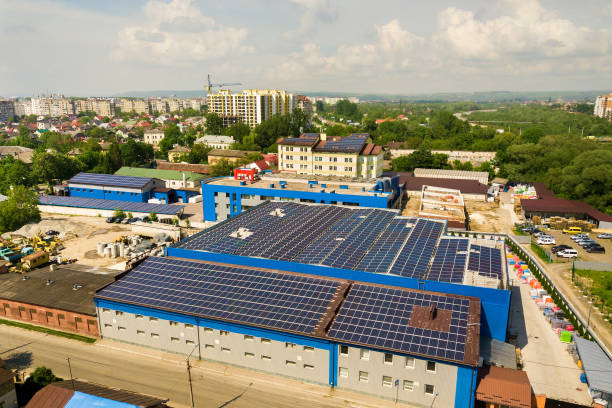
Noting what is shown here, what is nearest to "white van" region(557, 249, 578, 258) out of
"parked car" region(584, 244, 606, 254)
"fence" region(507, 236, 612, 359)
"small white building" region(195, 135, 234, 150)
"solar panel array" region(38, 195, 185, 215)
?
"fence" region(507, 236, 612, 359)

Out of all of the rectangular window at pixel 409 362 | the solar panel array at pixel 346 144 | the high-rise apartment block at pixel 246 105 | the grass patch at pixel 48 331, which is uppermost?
the high-rise apartment block at pixel 246 105

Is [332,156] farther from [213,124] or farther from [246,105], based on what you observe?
[246,105]

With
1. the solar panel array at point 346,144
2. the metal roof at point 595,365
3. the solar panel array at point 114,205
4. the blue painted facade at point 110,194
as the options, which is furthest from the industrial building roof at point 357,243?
the blue painted facade at point 110,194

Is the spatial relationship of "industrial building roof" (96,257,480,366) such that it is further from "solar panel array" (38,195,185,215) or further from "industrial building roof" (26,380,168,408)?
"solar panel array" (38,195,185,215)

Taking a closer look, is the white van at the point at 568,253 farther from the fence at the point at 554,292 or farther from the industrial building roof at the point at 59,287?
the industrial building roof at the point at 59,287

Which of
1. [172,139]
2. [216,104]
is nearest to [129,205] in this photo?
[172,139]

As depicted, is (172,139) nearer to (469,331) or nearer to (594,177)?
(594,177)

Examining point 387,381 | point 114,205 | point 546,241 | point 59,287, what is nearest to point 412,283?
point 387,381
